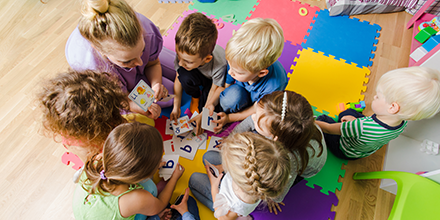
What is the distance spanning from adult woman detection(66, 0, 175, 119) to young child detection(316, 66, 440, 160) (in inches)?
56.7

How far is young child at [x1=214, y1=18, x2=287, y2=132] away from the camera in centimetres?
128

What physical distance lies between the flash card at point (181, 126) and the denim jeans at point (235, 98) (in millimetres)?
339

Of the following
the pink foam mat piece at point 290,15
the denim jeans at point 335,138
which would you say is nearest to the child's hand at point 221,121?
the denim jeans at point 335,138

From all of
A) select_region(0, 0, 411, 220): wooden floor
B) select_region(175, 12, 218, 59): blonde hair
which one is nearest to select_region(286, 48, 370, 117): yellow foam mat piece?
select_region(0, 0, 411, 220): wooden floor

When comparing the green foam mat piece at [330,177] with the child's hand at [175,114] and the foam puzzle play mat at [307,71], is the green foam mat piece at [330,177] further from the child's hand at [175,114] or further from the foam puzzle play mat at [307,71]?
the child's hand at [175,114]

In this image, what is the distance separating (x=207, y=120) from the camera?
1.75 metres

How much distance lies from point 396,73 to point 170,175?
1.68 m

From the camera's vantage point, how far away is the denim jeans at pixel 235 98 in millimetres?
1671

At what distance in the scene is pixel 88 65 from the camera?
1.37 metres

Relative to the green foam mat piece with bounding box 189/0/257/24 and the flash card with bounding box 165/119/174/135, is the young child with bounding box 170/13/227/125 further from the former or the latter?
the green foam mat piece with bounding box 189/0/257/24

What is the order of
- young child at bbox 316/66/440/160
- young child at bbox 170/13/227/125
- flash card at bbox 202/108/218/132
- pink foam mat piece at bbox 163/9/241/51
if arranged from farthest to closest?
1. pink foam mat piece at bbox 163/9/241/51
2. flash card at bbox 202/108/218/132
3. young child at bbox 170/13/227/125
4. young child at bbox 316/66/440/160

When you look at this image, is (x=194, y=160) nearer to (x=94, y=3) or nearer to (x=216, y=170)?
(x=216, y=170)

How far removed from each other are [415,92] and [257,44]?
93 cm

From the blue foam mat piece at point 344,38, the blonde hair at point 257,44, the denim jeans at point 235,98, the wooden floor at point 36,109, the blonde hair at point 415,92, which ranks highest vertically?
the blue foam mat piece at point 344,38
